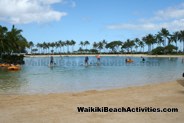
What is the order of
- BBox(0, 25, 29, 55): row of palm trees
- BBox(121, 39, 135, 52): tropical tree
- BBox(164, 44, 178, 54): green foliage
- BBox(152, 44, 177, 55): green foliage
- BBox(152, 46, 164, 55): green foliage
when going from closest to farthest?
BBox(0, 25, 29, 55): row of palm trees, BBox(164, 44, 178, 54): green foliage, BBox(152, 44, 177, 55): green foliage, BBox(152, 46, 164, 55): green foliage, BBox(121, 39, 135, 52): tropical tree

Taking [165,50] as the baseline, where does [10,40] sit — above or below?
above

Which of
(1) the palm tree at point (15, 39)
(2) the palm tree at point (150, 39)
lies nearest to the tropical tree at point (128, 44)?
(2) the palm tree at point (150, 39)

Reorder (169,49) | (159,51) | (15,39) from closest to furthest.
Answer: (15,39) < (169,49) < (159,51)

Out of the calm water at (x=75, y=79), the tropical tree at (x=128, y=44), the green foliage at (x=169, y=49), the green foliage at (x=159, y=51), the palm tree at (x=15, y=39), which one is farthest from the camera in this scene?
the tropical tree at (x=128, y=44)

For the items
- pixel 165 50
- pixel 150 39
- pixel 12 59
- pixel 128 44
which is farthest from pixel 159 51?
pixel 12 59

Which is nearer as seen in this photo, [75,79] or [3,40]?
[75,79]

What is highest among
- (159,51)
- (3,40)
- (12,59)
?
(3,40)

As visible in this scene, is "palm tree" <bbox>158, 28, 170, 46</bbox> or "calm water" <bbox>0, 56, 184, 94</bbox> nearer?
"calm water" <bbox>0, 56, 184, 94</bbox>

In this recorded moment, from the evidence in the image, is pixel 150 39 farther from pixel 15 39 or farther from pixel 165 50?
pixel 15 39

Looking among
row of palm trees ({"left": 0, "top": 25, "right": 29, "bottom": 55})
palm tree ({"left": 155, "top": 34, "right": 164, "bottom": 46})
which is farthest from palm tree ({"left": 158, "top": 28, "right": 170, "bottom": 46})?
row of palm trees ({"left": 0, "top": 25, "right": 29, "bottom": 55})

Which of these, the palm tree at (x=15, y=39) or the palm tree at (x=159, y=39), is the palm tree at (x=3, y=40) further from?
the palm tree at (x=159, y=39)

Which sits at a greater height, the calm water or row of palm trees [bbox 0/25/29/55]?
row of palm trees [bbox 0/25/29/55]

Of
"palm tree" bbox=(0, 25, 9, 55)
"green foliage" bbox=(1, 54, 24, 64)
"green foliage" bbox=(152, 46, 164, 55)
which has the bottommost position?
"green foliage" bbox=(1, 54, 24, 64)

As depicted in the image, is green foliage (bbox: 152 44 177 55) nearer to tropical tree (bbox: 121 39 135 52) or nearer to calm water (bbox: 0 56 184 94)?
tropical tree (bbox: 121 39 135 52)
